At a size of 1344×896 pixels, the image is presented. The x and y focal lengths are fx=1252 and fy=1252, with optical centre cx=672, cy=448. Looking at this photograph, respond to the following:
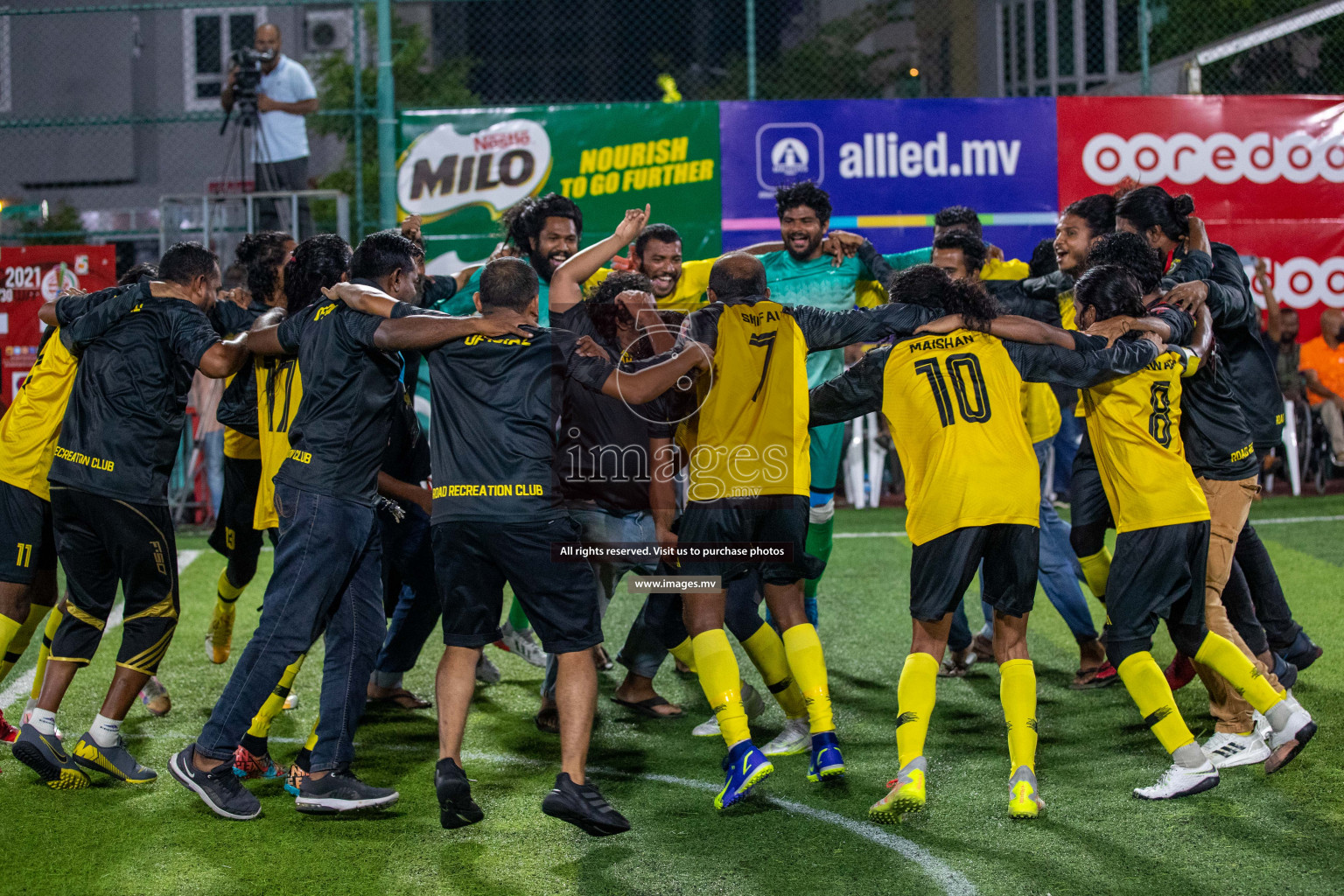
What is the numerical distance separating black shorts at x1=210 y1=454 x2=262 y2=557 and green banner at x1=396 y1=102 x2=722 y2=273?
18.3 feet

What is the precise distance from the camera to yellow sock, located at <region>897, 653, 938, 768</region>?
4.57 m

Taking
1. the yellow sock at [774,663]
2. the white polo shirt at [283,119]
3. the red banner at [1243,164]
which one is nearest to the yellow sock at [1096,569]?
the yellow sock at [774,663]

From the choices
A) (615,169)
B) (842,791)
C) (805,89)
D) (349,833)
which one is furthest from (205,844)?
(805,89)

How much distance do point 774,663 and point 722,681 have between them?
2.04 ft

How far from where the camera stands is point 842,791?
4.93 m

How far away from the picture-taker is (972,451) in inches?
179

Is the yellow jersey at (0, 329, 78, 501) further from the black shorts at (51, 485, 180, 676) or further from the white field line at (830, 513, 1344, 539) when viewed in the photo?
the white field line at (830, 513, 1344, 539)

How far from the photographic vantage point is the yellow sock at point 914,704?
4.57 m

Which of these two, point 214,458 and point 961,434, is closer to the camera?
point 961,434

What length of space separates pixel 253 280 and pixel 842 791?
366cm

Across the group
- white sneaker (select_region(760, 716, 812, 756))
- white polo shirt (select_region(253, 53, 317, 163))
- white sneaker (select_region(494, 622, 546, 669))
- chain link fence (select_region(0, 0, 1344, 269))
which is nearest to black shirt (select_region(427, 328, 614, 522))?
white sneaker (select_region(760, 716, 812, 756))

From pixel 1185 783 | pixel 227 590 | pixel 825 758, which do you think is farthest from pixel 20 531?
pixel 1185 783

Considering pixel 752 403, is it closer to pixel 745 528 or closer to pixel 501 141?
pixel 745 528

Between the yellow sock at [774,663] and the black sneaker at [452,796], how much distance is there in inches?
57.1
